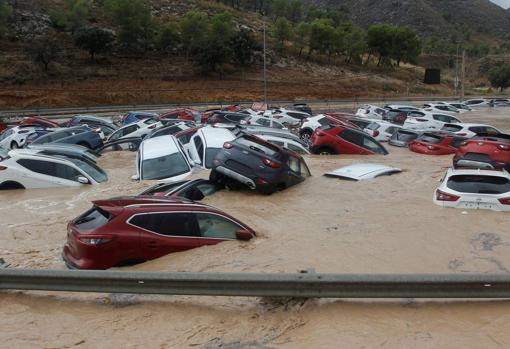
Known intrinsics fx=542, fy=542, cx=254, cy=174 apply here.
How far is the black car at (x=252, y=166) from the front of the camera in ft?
39.1

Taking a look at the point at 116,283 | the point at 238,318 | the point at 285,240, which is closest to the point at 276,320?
the point at 238,318

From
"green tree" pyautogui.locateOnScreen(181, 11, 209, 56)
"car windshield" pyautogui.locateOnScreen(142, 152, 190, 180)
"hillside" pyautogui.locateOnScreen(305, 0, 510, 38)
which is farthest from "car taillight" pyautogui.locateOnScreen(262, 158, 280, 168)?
"hillside" pyautogui.locateOnScreen(305, 0, 510, 38)

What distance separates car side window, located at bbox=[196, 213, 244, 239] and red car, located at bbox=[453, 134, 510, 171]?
28.3 feet

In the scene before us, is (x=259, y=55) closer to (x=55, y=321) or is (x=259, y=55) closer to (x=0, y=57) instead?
(x=0, y=57)

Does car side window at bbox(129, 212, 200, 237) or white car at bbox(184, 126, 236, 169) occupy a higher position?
car side window at bbox(129, 212, 200, 237)

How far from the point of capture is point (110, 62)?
65.7 m

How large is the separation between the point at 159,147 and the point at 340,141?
717 cm

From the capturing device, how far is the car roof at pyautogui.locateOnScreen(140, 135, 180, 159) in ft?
46.8

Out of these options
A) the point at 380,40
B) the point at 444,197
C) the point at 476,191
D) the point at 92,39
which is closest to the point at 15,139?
the point at 444,197

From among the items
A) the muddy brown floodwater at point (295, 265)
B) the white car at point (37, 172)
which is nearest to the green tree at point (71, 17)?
the white car at point (37, 172)

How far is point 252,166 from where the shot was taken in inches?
475

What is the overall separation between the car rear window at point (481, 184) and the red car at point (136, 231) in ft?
17.2

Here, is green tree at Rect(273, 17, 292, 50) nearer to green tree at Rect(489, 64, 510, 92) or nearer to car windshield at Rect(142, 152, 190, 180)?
green tree at Rect(489, 64, 510, 92)

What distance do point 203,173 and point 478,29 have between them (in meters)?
191
